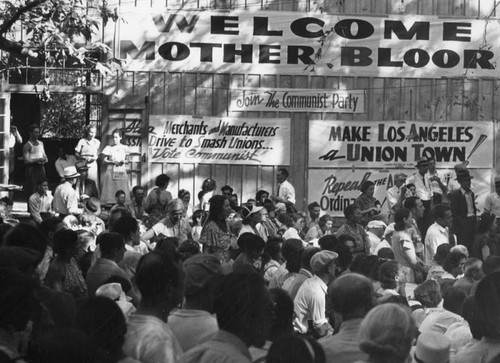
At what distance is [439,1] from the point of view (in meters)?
21.6

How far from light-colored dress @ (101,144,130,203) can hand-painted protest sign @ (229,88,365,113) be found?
89.2 inches

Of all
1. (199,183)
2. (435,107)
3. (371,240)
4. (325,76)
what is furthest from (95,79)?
(371,240)

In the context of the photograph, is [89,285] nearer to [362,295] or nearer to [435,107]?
[362,295]

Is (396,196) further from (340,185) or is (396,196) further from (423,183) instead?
(340,185)

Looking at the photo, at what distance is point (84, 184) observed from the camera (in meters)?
20.0

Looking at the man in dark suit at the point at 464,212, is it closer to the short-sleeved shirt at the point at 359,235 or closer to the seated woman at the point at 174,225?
the short-sleeved shirt at the point at 359,235

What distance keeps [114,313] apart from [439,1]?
17.5m

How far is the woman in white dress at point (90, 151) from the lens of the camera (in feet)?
65.9

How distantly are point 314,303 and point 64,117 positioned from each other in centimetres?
2037

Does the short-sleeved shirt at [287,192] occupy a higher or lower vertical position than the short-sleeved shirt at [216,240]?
higher

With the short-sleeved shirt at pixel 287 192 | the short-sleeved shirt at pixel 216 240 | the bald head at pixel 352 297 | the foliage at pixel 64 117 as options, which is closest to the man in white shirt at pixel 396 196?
the short-sleeved shirt at pixel 287 192

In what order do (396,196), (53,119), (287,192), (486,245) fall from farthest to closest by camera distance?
(53,119) < (287,192) < (396,196) < (486,245)

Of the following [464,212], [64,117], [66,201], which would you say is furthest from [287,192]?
[64,117]

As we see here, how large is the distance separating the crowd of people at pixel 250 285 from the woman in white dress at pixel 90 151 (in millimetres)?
1299
